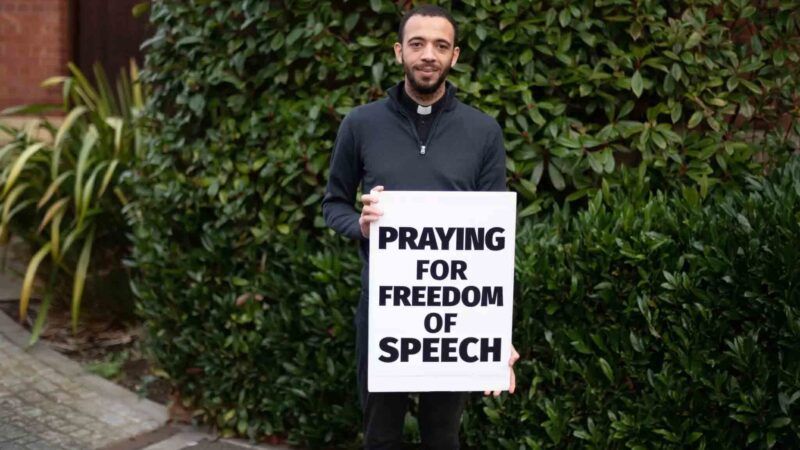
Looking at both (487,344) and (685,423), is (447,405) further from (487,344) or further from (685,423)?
(685,423)

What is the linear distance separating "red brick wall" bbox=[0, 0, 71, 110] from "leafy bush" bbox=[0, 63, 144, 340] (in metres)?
2.56

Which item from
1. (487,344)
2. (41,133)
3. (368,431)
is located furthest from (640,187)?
(41,133)

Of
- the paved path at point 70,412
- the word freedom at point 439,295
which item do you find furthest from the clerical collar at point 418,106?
the paved path at point 70,412

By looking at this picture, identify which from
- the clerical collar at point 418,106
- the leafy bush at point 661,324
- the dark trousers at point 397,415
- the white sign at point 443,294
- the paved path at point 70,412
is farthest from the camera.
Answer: the paved path at point 70,412

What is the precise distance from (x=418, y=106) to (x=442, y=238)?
1.53ft

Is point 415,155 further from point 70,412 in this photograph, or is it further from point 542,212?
point 70,412

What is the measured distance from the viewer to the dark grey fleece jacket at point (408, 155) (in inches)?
142

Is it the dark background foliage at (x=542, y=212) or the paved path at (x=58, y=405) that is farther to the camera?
the paved path at (x=58, y=405)

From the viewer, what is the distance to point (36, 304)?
7.36 metres

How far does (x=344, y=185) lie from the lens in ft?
12.4

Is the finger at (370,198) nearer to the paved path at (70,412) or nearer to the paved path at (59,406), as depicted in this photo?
the paved path at (70,412)

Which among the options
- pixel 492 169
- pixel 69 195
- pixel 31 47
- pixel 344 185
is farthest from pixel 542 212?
pixel 31 47

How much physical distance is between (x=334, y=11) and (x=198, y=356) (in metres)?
1.89

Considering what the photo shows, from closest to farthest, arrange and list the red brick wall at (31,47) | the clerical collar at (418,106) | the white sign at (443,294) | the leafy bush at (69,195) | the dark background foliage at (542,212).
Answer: the white sign at (443,294), the clerical collar at (418,106), the dark background foliage at (542,212), the leafy bush at (69,195), the red brick wall at (31,47)
